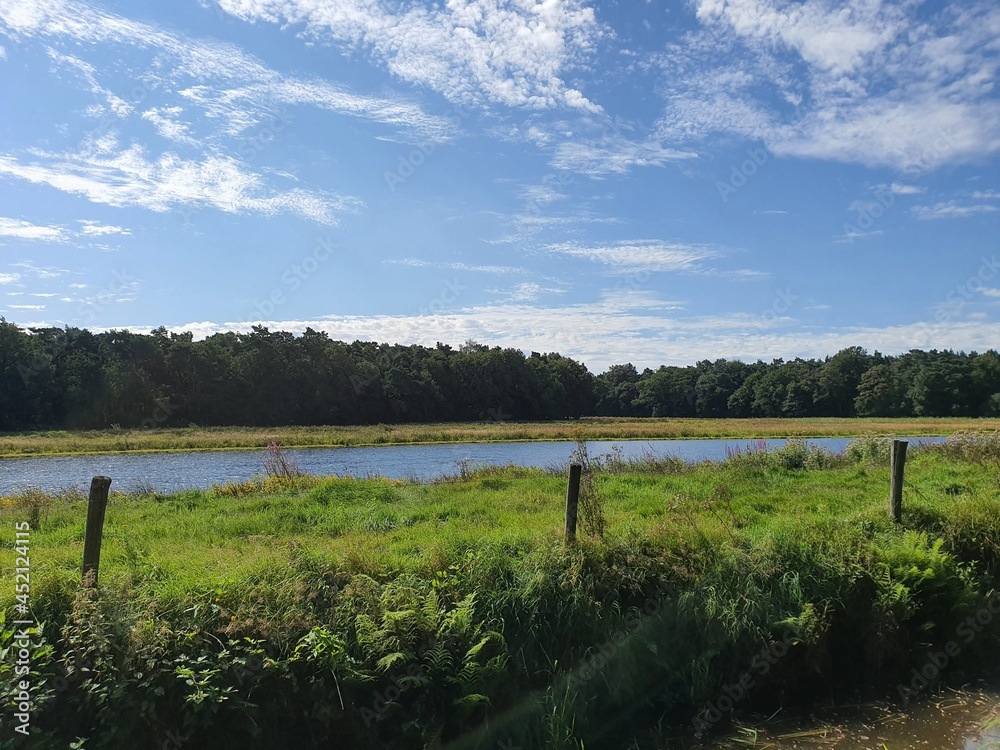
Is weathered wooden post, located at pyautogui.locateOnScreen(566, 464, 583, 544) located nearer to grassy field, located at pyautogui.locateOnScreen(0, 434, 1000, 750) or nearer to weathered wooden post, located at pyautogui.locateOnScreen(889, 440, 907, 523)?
grassy field, located at pyautogui.locateOnScreen(0, 434, 1000, 750)

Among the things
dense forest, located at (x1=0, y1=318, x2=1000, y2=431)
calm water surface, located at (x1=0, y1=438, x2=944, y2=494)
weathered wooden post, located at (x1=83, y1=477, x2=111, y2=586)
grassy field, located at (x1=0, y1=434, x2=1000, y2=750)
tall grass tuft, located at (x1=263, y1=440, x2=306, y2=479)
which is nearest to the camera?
grassy field, located at (x1=0, y1=434, x2=1000, y2=750)

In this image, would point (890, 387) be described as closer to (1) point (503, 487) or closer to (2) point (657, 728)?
(1) point (503, 487)

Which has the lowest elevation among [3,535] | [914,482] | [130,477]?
[130,477]

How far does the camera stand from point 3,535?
966 centimetres

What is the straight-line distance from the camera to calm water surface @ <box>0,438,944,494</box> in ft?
78.9

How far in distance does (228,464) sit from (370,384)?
188ft

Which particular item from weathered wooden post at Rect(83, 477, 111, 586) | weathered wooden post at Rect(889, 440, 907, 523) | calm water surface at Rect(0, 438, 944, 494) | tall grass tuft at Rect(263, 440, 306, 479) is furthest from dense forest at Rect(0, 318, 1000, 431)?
weathered wooden post at Rect(889, 440, 907, 523)

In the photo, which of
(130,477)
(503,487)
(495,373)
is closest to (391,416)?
(495,373)

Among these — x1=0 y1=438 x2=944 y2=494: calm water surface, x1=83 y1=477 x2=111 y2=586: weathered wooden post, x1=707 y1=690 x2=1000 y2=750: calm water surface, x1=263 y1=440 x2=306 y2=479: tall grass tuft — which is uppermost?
x1=83 y1=477 x2=111 y2=586: weathered wooden post

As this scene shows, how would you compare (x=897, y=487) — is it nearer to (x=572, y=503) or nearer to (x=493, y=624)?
(x=572, y=503)

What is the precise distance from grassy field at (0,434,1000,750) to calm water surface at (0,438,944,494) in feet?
42.3

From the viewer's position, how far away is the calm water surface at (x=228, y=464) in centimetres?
2406

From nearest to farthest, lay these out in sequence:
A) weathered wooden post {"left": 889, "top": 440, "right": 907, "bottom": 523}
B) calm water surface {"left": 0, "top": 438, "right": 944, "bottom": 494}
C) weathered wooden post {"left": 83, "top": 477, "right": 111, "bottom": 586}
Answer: weathered wooden post {"left": 83, "top": 477, "right": 111, "bottom": 586}
weathered wooden post {"left": 889, "top": 440, "right": 907, "bottom": 523}
calm water surface {"left": 0, "top": 438, "right": 944, "bottom": 494}

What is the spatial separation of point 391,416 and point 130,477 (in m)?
63.0
